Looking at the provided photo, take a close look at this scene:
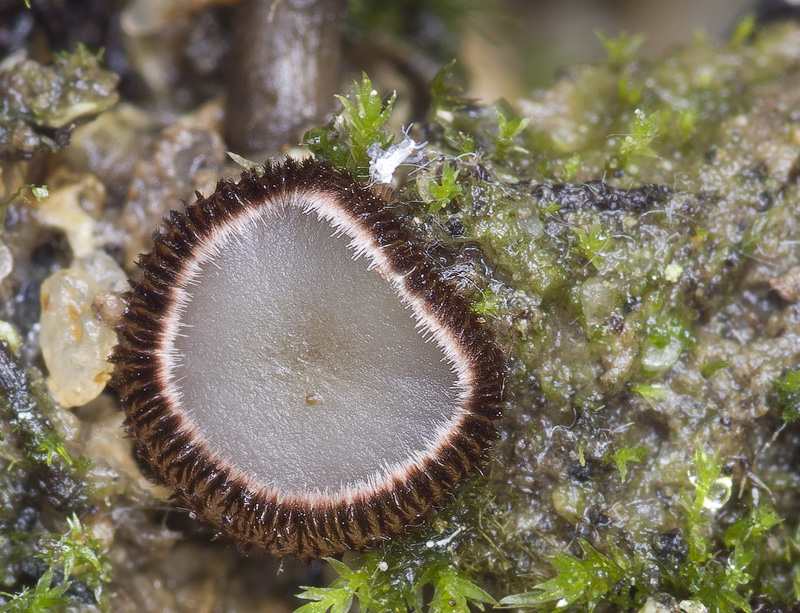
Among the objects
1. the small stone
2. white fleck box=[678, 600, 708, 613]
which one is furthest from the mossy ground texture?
the small stone

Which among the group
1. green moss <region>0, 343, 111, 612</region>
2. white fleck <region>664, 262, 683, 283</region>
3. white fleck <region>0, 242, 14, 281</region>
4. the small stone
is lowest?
green moss <region>0, 343, 111, 612</region>

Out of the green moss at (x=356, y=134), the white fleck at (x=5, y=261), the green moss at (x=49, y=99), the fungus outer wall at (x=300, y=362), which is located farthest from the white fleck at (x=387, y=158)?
the white fleck at (x=5, y=261)

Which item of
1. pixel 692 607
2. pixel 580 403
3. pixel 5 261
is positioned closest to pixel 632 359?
pixel 580 403

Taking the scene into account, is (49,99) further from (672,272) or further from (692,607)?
(692,607)

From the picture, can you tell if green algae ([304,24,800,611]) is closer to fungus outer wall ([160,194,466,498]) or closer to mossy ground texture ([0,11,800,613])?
mossy ground texture ([0,11,800,613])

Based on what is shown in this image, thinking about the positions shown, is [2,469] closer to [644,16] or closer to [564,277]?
[564,277]

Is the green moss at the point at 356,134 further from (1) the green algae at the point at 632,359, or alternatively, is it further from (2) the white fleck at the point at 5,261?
(2) the white fleck at the point at 5,261

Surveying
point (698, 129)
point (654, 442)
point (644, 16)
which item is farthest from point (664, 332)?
point (644, 16)
